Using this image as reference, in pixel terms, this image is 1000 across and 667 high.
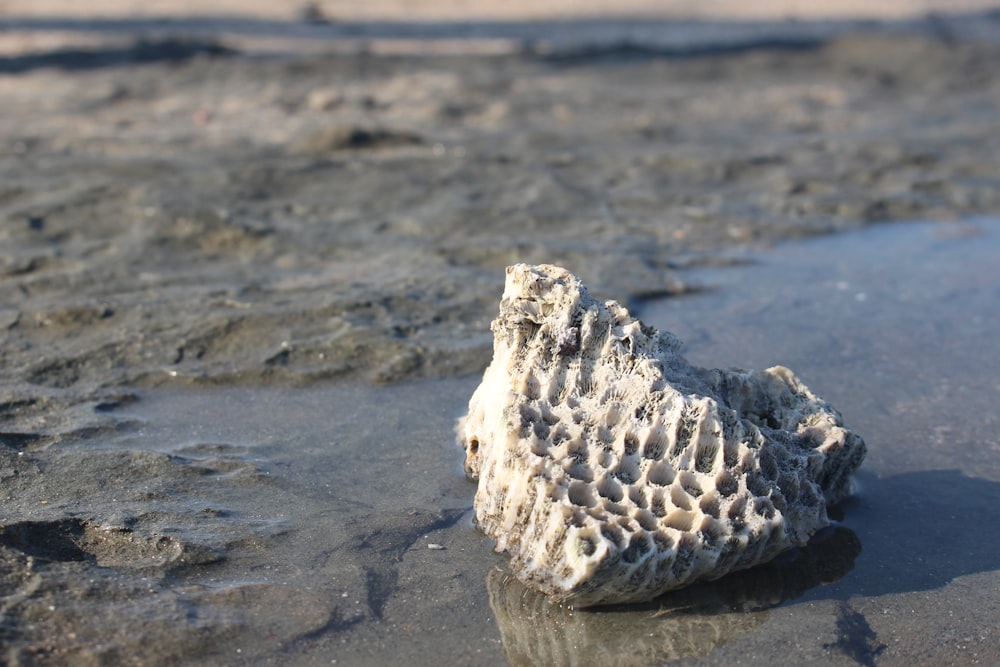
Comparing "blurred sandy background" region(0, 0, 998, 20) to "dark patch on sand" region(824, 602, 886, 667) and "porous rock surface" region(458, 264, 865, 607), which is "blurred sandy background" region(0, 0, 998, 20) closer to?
"porous rock surface" region(458, 264, 865, 607)

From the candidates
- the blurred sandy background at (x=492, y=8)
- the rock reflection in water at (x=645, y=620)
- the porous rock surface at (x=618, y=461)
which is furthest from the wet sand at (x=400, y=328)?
the blurred sandy background at (x=492, y=8)

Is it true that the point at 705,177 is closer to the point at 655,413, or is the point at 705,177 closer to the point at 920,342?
the point at 920,342

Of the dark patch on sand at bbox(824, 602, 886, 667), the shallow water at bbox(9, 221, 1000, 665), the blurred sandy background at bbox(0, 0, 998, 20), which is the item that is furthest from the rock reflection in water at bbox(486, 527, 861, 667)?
the blurred sandy background at bbox(0, 0, 998, 20)

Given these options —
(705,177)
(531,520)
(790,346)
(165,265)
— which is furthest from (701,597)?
(705,177)

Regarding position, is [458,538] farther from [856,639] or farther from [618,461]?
[856,639]

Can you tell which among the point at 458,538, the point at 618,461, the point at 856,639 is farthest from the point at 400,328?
the point at 856,639

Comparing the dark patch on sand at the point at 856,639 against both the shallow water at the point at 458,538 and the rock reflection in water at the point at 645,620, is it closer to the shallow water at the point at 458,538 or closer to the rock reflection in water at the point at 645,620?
the shallow water at the point at 458,538
